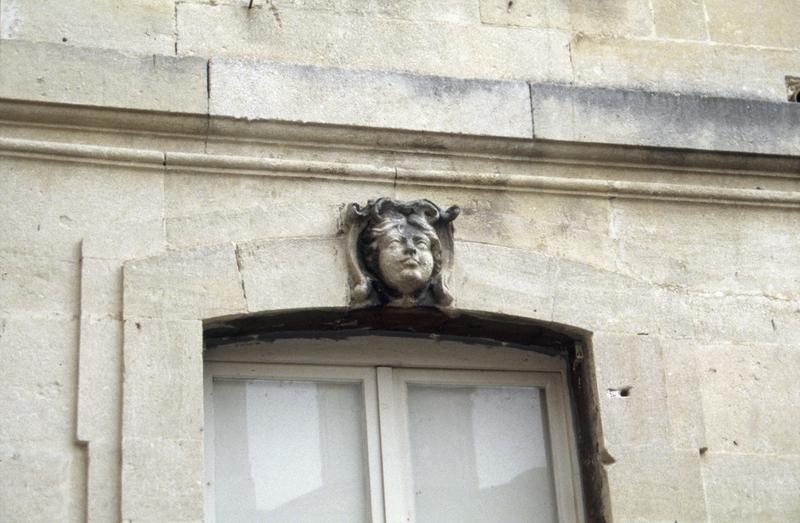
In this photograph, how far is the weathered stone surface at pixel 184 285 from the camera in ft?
23.9

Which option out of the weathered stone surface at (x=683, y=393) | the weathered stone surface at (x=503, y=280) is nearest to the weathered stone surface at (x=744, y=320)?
the weathered stone surface at (x=683, y=393)

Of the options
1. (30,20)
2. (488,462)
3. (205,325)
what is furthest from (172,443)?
(30,20)

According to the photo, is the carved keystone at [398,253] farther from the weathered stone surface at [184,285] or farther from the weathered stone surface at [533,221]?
the weathered stone surface at [184,285]

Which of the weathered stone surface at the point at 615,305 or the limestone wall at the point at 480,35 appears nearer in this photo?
the weathered stone surface at the point at 615,305

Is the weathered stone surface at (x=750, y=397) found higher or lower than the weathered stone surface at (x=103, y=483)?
higher

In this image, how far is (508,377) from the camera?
7875 millimetres

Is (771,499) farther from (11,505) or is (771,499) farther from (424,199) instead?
(11,505)

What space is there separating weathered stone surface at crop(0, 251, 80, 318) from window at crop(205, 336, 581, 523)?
63 centimetres

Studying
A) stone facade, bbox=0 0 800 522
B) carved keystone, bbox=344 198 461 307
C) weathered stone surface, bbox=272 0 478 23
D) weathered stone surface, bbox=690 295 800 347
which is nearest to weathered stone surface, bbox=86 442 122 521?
stone facade, bbox=0 0 800 522

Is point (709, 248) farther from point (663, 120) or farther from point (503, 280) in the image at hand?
point (503, 280)

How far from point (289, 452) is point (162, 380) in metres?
0.63

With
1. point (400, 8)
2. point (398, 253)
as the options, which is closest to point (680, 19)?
point (400, 8)

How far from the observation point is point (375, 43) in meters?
8.17

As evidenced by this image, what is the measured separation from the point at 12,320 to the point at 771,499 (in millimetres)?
2981
